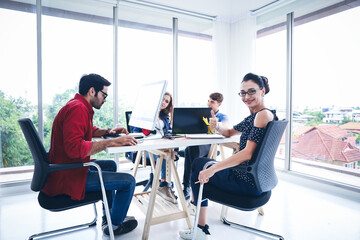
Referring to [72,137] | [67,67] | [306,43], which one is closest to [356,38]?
[306,43]

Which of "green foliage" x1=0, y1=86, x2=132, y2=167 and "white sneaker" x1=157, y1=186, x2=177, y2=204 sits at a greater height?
"green foliage" x1=0, y1=86, x2=132, y2=167

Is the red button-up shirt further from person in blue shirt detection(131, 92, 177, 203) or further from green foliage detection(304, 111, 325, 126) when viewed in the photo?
green foliage detection(304, 111, 325, 126)

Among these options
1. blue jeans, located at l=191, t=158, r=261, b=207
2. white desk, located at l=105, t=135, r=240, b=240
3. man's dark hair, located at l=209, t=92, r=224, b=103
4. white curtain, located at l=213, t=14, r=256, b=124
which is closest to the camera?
blue jeans, located at l=191, t=158, r=261, b=207

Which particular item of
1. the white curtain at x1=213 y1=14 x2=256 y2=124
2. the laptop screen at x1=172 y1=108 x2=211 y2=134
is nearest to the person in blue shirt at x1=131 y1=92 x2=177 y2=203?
the laptop screen at x1=172 y1=108 x2=211 y2=134

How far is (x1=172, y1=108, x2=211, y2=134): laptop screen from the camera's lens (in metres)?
2.08

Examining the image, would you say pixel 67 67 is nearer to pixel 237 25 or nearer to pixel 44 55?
pixel 44 55

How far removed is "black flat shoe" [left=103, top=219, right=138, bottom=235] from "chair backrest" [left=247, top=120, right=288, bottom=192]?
1103mm

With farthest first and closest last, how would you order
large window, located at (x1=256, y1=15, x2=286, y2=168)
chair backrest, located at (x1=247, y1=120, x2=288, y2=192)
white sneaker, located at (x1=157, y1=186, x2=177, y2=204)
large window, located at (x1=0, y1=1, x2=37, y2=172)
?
1. large window, located at (x1=256, y1=15, x2=286, y2=168)
2. large window, located at (x1=0, y1=1, x2=37, y2=172)
3. white sneaker, located at (x1=157, y1=186, x2=177, y2=204)
4. chair backrest, located at (x1=247, y1=120, x2=288, y2=192)

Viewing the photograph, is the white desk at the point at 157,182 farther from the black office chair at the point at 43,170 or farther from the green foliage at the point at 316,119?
the green foliage at the point at 316,119

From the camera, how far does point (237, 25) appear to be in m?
4.01

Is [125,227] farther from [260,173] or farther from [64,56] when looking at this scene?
[64,56]

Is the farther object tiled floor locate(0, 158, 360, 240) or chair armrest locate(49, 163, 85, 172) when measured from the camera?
tiled floor locate(0, 158, 360, 240)

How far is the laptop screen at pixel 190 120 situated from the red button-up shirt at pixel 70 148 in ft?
2.56

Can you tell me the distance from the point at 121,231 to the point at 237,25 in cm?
353
